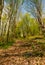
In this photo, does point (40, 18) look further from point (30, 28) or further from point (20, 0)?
point (30, 28)

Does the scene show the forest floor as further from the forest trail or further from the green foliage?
the green foliage

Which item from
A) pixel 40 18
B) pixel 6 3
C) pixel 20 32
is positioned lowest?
pixel 20 32

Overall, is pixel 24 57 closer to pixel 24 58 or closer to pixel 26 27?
pixel 24 58

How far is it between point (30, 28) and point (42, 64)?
156ft

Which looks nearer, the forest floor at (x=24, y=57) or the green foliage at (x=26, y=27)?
the forest floor at (x=24, y=57)

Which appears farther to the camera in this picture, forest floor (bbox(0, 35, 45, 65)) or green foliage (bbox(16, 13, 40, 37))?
green foliage (bbox(16, 13, 40, 37))

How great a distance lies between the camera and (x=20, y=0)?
17.1 meters

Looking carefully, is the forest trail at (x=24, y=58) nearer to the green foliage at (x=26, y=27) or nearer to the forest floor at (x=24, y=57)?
the forest floor at (x=24, y=57)

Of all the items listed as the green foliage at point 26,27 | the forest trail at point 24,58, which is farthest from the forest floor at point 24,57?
the green foliage at point 26,27

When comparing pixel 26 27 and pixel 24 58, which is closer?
pixel 24 58

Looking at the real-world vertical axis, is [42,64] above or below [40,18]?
below

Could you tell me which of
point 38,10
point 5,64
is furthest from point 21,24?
point 5,64

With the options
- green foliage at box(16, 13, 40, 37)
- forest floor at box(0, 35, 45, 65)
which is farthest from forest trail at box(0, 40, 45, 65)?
green foliage at box(16, 13, 40, 37)

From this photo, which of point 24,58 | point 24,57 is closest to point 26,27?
point 24,57
